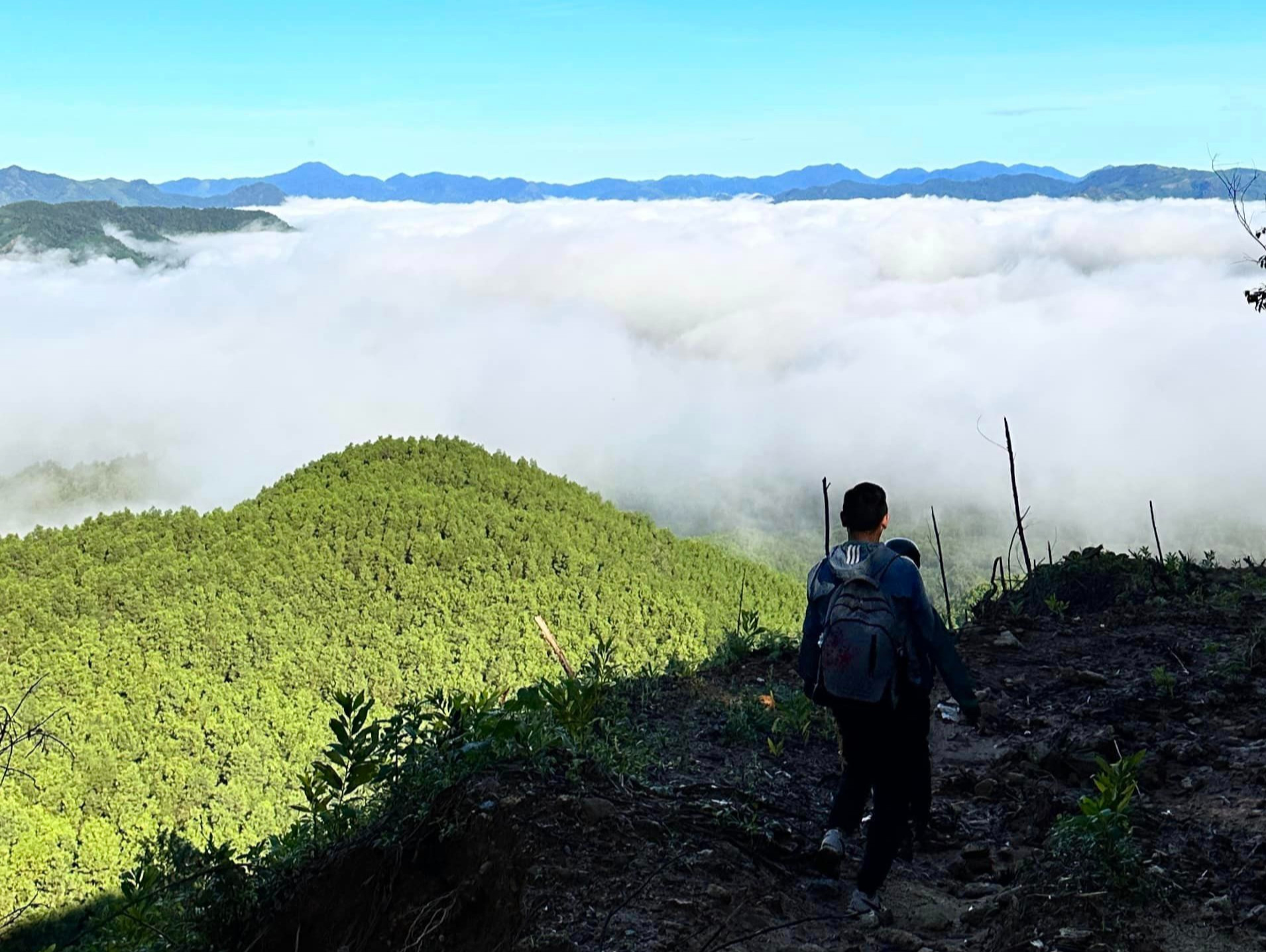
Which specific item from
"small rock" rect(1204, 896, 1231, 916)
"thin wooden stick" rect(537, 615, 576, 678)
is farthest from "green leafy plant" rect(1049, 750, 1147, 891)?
"thin wooden stick" rect(537, 615, 576, 678)

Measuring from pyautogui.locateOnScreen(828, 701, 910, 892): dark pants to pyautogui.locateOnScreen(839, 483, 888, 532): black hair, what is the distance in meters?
0.73

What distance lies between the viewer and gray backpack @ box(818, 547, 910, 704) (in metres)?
4.04

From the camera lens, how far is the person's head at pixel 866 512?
13.7ft

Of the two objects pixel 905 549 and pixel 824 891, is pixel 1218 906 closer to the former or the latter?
pixel 824 891

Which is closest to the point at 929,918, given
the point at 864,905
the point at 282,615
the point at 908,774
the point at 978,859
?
the point at 864,905

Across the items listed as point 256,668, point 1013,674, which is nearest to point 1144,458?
point 256,668

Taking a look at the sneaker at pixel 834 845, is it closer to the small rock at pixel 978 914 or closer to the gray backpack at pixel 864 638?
the small rock at pixel 978 914

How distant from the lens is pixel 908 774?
429cm

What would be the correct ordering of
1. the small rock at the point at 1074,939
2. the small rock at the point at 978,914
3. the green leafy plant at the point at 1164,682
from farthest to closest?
the green leafy plant at the point at 1164,682
the small rock at the point at 978,914
the small rock at the point at 1074,939

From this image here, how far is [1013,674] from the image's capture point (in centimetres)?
790

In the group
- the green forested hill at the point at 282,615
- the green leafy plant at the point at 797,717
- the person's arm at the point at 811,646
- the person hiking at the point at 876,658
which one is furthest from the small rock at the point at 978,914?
the green forested hill at the point at 282,615

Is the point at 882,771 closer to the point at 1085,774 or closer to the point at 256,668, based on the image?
the point at 1085,774

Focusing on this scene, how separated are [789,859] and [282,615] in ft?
233

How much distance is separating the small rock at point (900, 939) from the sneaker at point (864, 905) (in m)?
0.09
